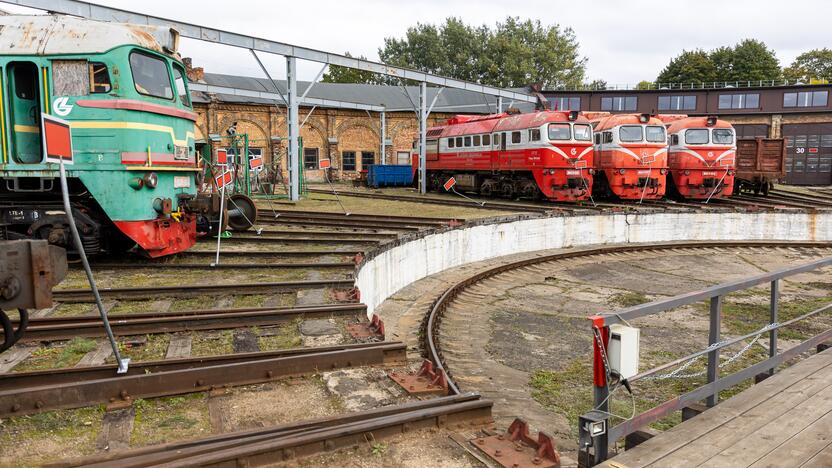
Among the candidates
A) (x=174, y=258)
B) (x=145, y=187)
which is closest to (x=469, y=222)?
(x=174, y=258)

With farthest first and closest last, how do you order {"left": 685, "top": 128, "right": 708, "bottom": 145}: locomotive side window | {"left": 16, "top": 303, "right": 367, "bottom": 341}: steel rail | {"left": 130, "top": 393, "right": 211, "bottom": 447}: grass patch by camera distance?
1. {"left": 685, "top": 128, "right": 708, "bottom": 145}: locomotive side window
2. {"left": 16, "top": 303, "right": 367, "bottom": 341}: steel rail
3. {"left": 130, "top": 393, "right": 211, "bottom": 447}: grass patch

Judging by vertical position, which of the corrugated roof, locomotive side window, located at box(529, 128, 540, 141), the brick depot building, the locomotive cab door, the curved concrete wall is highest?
the corrugated roof

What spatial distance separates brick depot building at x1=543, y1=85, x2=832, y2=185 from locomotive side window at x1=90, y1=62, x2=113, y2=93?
33427mm

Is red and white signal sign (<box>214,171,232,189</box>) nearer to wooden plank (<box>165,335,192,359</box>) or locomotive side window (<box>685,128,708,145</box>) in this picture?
wooden plank (<box>165,335,192,359</box>)

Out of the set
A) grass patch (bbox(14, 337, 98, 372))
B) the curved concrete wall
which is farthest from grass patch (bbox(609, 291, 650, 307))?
grass patch (bbox(14, 337, 98, 372))

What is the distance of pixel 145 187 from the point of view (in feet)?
25.8

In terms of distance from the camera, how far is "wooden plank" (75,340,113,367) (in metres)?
4.95

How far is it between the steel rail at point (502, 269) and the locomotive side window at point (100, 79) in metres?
5.40

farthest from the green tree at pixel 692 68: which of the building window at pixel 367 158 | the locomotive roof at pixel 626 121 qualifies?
the locomotive roof at pixel 626 121

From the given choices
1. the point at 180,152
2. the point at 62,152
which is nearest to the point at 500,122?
the point at 180,152

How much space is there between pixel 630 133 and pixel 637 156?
0.90m

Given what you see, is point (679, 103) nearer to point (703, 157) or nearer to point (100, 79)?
point (703, 157)

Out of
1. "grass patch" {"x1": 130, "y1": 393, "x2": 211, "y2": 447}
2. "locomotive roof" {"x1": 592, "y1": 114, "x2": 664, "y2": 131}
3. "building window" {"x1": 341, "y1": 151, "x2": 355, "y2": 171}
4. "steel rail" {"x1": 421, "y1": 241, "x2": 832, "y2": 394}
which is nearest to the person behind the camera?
"grass patch" {"x1": 130, "y1": 393, "x2": 211, "y2": 447}

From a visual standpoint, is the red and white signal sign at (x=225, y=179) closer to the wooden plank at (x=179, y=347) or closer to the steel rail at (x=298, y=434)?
the wooden plank at (x=179, y=347)
